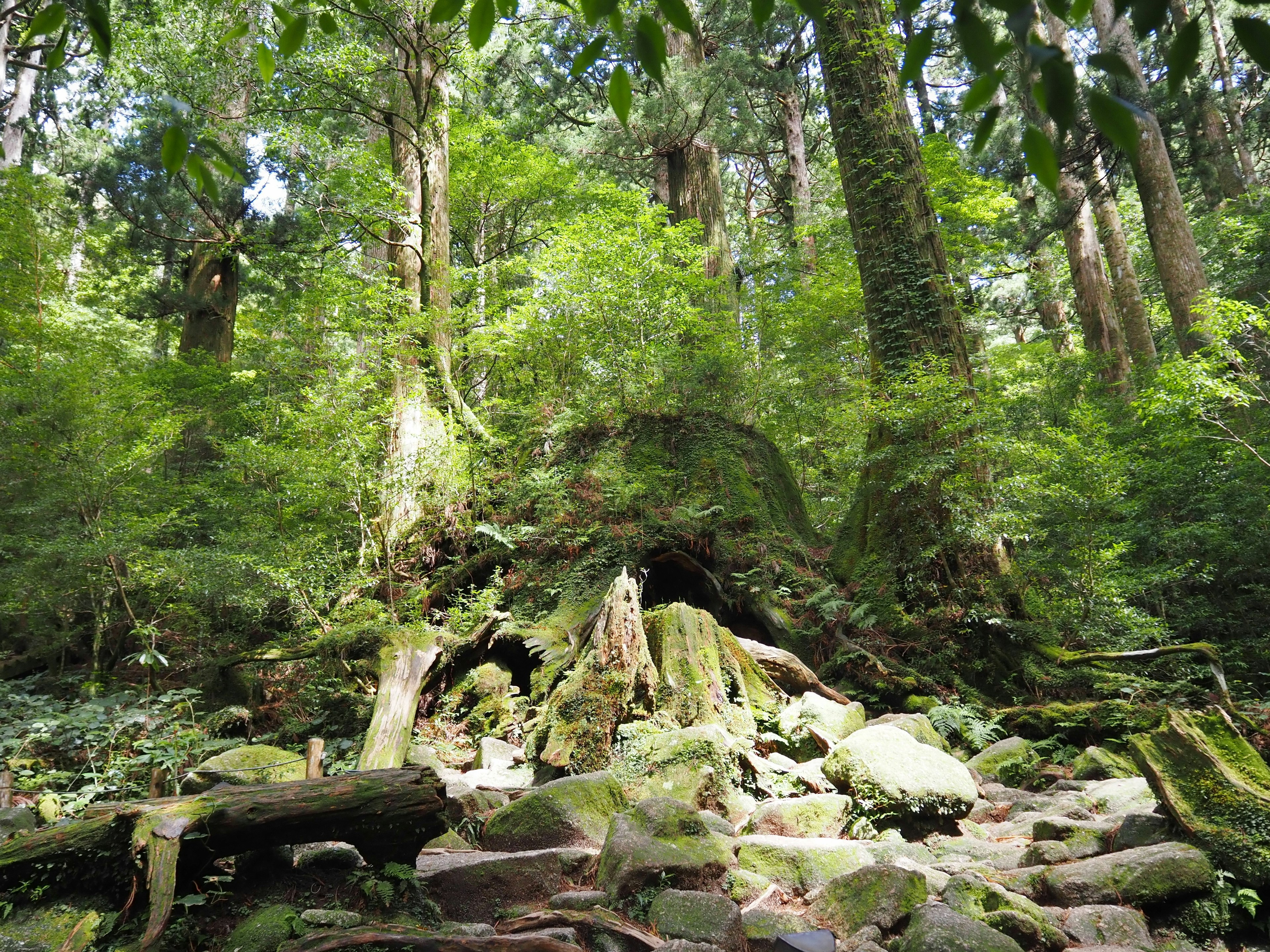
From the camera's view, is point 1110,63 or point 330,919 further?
point 330,919

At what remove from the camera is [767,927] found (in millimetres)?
3248

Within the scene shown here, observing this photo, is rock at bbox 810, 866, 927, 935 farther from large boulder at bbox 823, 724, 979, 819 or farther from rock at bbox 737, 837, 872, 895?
large boulder at bbox 823, 724, 979, 819

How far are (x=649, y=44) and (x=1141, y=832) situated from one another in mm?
Answer: 4491

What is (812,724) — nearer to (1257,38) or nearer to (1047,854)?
(1047,854)

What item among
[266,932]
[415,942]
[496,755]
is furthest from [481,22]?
[496,755]

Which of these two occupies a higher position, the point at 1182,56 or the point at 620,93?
the point at 620,93

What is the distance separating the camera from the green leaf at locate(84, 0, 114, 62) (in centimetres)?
149

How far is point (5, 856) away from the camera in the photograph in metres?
3.11

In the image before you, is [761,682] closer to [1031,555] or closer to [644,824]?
[644,824]

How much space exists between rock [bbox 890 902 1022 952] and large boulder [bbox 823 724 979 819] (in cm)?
169

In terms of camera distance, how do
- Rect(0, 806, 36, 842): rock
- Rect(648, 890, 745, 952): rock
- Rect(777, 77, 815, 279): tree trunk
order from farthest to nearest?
1. Rect(777, 77, 815, 279): tree trunk
2. Rect(0, 806, 36, 842): rock
3. Rect(648, 890, 745, 952): rock

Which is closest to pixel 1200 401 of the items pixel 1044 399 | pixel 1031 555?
pixel 1031 555

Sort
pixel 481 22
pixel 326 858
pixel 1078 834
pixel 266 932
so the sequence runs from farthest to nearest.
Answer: pixel 1078 834, pixel 326 858, pixel 266 932, pixel 481 22

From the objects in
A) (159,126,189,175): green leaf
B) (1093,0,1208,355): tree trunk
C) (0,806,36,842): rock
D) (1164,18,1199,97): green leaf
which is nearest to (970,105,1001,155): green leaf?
(1164,18,1199,97): green leaf
